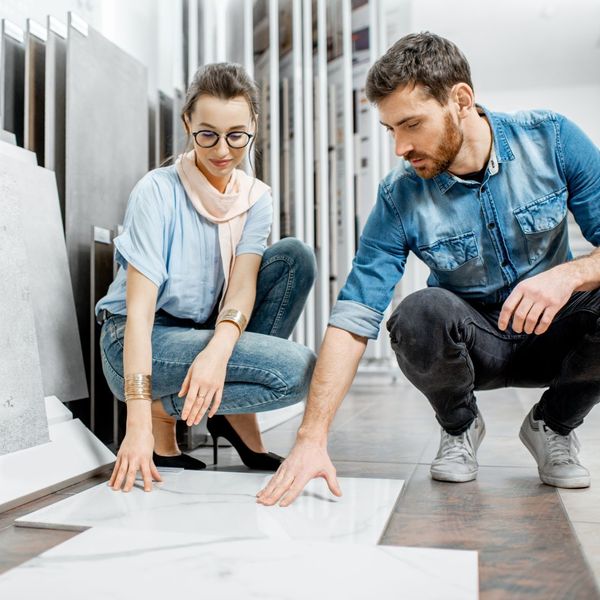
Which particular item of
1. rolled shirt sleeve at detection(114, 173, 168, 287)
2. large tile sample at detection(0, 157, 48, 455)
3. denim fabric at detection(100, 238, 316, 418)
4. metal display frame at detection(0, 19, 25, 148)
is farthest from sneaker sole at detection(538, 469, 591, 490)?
metal display frame at detection(0, 19, 25, 148)

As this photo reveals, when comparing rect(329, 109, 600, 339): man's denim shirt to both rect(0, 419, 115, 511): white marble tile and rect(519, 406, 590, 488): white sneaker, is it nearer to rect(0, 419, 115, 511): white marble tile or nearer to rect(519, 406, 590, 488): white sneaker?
rect(519, 406, 590, 488): white sneaker

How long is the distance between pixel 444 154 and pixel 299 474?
687 mm

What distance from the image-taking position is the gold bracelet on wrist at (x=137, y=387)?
1.38 m

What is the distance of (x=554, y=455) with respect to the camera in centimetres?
152

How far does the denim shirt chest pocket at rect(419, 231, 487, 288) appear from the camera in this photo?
1.53 meters

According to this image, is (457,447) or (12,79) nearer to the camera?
(457,447)

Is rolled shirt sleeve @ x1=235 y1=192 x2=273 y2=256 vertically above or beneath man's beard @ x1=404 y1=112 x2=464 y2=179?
beneath

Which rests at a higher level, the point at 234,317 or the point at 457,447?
the point at 234,317

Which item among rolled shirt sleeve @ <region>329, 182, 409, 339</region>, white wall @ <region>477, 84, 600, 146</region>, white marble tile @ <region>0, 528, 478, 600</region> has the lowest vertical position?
white marble tile @ <region>0, 528, 478, 600</region>

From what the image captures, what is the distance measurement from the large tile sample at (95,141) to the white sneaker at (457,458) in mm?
1008

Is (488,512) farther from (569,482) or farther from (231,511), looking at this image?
(231,511)

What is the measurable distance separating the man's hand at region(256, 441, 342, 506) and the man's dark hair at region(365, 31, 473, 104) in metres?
0.70

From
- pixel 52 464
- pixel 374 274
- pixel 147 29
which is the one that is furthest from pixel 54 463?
pixel 147 29

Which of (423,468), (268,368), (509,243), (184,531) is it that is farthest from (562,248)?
(184,531)
